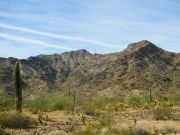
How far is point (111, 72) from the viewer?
107 metres

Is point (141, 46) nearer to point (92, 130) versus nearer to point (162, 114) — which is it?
point (162, 114)

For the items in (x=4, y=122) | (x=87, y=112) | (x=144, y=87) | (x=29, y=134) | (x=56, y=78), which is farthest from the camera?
(x=56, y=78)

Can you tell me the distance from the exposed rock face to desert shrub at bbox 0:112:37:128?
2631 inches

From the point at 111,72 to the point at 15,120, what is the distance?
82.6 metres

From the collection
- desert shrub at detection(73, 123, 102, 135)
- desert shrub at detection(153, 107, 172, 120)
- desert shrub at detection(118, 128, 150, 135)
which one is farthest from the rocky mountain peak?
desert shrub at detection(73, 123, 102, 135)

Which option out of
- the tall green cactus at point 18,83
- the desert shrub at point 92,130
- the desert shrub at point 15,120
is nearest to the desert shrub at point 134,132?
the desert shrub at point 92,130

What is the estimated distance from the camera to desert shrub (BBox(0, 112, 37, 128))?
24038 millimetres

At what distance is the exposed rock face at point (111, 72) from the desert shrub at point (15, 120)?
219 feet

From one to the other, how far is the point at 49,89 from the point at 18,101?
76.3 m

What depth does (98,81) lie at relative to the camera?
4220 inches

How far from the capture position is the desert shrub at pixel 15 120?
78.9 feet

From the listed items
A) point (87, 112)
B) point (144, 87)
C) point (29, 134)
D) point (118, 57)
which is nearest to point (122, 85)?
point (144, 87)

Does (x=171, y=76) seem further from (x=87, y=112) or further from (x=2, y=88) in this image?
(x=87, y=112)

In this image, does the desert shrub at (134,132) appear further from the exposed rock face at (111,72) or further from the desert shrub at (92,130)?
the exposed rock face at (111,72)
